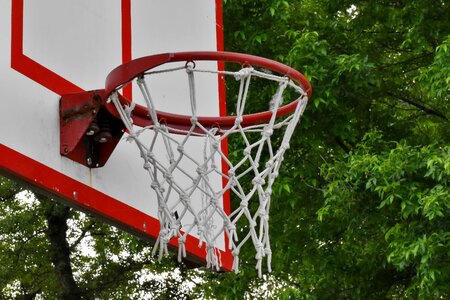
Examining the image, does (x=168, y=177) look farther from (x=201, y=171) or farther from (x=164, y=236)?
(x=164, y=236)

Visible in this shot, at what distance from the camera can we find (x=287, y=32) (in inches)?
396

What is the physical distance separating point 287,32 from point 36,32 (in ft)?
17.0

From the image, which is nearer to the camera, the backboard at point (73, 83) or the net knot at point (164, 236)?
the backboard at point (73, 83)

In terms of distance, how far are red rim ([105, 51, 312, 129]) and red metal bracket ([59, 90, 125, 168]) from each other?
7cm

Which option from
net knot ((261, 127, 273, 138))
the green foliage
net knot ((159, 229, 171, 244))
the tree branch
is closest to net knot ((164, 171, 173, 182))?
net knot ((159, 229, 171, 244))

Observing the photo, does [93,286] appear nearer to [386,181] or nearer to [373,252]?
[373,252]

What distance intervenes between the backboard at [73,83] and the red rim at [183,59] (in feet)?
0.63

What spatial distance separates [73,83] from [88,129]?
0.83 ft

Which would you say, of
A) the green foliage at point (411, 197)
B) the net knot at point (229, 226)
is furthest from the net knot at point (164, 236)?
the green foliage at point (411, 197)

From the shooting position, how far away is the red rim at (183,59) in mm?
5211

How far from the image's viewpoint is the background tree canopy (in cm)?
882

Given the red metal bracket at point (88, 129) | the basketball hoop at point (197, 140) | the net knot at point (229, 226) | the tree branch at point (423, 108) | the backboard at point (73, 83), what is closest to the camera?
the backboard at point (73, 83)

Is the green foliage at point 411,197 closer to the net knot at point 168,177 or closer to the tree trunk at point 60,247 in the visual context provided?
the net knot at point 168,177

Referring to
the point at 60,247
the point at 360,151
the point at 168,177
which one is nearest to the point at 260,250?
the point at 168,177
